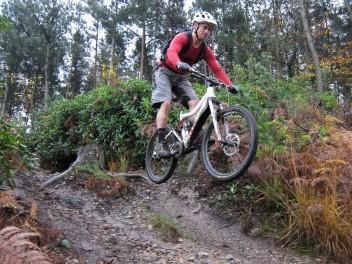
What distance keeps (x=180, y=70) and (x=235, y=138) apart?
1422 millimetres

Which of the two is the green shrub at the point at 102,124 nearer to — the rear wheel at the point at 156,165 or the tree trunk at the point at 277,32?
the rear wheel at the point at 156,165

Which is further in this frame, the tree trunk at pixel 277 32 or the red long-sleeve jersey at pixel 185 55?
the tree trunk at pixel 277 32

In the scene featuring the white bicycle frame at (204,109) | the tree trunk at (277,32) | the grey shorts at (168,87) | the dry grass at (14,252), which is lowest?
the dry grass at (14,252)

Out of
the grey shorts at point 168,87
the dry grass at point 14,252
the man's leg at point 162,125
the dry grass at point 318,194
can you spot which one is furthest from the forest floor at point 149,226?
the dry grass at point 14,252

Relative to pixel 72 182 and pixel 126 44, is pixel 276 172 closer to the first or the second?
pixel 72 182

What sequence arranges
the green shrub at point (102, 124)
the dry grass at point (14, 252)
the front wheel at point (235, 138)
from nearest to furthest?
the dry grass at point (14, 252) → the front wheel at point (235, 138) → the green shrub at point (102, 124)

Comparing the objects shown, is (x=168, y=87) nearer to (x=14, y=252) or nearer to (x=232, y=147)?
(x=232, y=147)

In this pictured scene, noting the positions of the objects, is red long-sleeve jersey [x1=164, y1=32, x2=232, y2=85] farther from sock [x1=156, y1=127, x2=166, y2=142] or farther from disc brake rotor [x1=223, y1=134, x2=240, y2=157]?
disc brake rotor [x1=223, y1=134, x2=240, y2=157]

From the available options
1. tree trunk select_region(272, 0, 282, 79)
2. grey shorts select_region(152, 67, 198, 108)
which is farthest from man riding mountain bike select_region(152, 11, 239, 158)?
tree trunk select_region(272, 0, 282, 79)

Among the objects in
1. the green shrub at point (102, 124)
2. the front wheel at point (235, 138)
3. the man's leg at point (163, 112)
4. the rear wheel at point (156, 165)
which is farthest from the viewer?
the green shrub at point (102, 124)

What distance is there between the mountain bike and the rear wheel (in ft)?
0.05

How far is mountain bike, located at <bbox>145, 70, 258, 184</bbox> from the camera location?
5.04 metres

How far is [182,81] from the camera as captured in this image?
6.51m

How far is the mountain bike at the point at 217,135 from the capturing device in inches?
198
